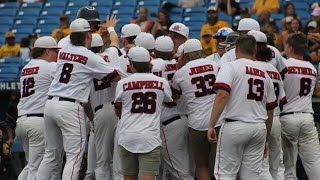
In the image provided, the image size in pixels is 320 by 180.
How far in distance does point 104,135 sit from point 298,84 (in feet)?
8.54

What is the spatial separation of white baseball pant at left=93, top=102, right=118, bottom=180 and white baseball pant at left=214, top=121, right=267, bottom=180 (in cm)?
213

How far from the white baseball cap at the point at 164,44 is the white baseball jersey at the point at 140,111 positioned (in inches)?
44.7

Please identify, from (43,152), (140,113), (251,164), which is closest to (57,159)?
(43,152)

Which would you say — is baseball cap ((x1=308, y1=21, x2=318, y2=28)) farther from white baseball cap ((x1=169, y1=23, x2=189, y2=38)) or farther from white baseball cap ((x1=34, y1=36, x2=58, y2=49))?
white baseball cap ((x1=34, y1=36, x2=58, y2=49))

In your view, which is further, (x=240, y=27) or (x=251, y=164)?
(x=240, y=27)

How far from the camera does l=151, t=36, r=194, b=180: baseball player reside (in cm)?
1170

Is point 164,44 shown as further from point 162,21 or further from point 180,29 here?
point 162,21

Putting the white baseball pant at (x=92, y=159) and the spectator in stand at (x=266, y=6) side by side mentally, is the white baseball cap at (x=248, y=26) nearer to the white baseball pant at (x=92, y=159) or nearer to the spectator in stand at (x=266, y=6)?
the white baseball pant at (x=92, y=159)

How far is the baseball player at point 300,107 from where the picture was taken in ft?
38.8

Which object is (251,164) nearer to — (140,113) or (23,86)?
(140,113)

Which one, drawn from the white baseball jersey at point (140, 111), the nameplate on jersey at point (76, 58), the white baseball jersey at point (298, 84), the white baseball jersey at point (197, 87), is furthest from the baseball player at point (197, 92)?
the nameplate on jersey at point (76, 58)

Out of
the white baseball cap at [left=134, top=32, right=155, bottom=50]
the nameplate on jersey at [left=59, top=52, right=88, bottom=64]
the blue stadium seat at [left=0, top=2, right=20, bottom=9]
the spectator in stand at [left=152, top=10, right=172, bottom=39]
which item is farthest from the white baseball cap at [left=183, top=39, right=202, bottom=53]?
the blue stadium seat at [left=0, top=2, right=20, bottom=9]

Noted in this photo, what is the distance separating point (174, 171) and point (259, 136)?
75.7 inches

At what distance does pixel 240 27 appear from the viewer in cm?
1193
